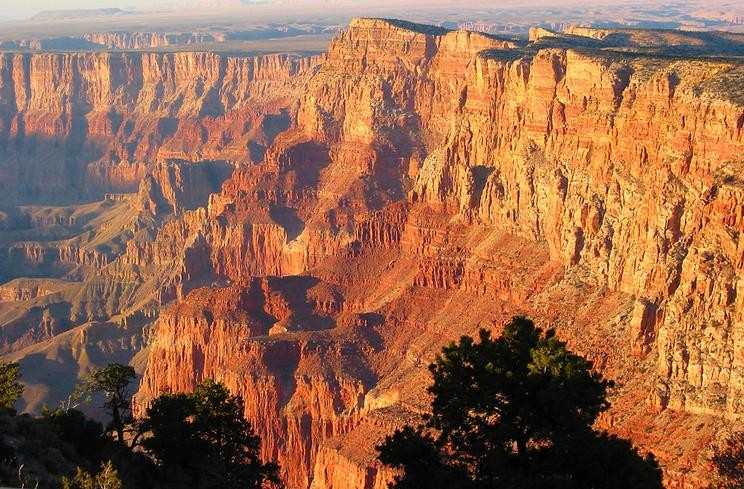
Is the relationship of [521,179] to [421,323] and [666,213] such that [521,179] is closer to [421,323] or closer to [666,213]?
[421,323]

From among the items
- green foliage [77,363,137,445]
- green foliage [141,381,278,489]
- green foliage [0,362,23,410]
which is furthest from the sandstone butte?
green foliage [0,362,23,410]

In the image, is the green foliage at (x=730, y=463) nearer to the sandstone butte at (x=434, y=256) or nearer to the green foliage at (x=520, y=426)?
the sandstone butte at (x=434, y=256)

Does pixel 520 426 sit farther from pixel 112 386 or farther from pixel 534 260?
pixel 534 260

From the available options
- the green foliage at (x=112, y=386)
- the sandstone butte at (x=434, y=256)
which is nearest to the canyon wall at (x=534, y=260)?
the sandstone butte at (x=434, y=256)

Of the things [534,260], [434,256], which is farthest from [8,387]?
[434,256]

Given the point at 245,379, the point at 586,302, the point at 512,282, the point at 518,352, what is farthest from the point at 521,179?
the point at 518,352
